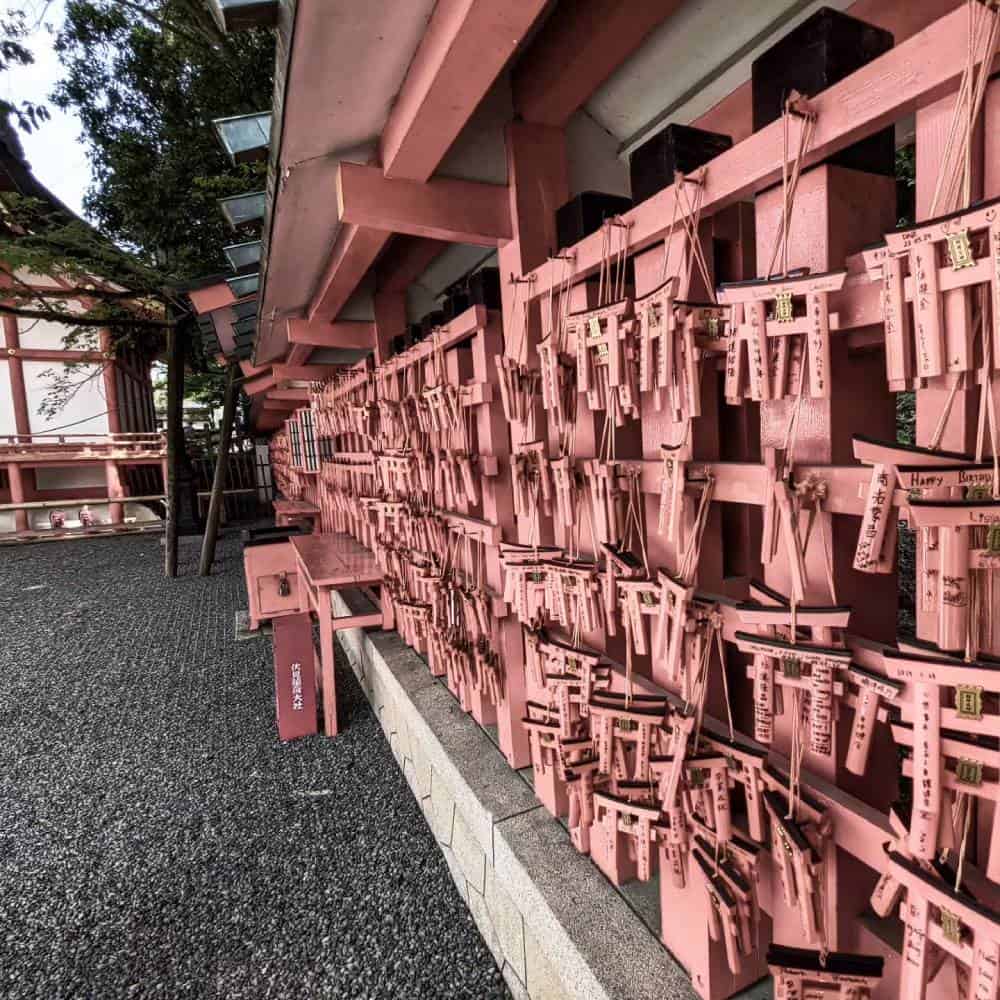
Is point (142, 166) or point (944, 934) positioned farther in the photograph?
point (142, 166)

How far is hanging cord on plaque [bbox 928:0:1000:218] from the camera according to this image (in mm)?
697

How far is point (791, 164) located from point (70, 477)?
16913mm

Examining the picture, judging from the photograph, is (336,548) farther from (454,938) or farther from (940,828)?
(940,828)

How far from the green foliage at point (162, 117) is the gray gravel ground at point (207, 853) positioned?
6048 millimetres

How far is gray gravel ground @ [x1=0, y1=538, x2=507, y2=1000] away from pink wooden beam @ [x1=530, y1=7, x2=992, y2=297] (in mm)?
2398

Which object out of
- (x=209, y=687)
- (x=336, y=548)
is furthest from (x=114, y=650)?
(x=336, y=548)

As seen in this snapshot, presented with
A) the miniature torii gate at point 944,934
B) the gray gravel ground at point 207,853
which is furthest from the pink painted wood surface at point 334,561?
the miniature torii gate at point 944,934

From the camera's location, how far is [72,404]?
1397cm

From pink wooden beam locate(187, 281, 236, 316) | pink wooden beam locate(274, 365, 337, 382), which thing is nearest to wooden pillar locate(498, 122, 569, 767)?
pink wooden beam locate(274, 365, 337, 382)

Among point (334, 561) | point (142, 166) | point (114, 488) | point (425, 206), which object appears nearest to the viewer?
point (425, 206)

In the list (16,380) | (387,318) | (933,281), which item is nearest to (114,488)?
(16,380)

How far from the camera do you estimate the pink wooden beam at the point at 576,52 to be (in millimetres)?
1444

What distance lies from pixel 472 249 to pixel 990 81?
2.44 meters

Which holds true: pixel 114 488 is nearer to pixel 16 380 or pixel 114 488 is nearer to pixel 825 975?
pixel 16 380
